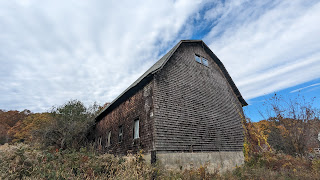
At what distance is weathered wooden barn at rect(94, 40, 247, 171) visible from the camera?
8.81 metres

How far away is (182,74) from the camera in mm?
11352

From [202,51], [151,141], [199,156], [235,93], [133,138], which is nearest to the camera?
[151,141]

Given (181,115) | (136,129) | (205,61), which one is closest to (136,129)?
(136,129)

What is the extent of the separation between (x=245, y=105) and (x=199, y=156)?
1077cm

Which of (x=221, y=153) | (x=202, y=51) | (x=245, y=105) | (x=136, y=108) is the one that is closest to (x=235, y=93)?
(x=245, y=105)

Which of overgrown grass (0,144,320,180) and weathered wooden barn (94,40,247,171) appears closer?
overgrown grass (0,144,320,180)

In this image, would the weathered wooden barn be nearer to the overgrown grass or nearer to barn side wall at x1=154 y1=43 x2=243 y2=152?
barn side wall at x1=154 y1=43 x2=243 y2=152

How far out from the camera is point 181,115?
32.2ft

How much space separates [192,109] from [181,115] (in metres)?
1.16

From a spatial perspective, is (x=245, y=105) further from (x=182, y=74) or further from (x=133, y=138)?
(x=133, y=138)

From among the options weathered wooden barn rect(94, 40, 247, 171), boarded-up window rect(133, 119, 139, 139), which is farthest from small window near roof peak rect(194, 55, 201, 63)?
boarded-up window rect(133, 119, 139, 139)

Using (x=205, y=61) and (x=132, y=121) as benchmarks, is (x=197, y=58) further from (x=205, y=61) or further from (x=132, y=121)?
(x=132, y=121)

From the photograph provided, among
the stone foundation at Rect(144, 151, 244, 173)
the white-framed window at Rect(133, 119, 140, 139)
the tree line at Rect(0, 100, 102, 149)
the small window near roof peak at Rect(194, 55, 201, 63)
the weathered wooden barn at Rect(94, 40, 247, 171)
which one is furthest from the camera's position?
the tree line at Rect(0, 100, 102, 149)

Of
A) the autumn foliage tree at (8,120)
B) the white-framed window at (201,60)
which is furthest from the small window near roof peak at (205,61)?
the autumn foliage tree at (8,120)
